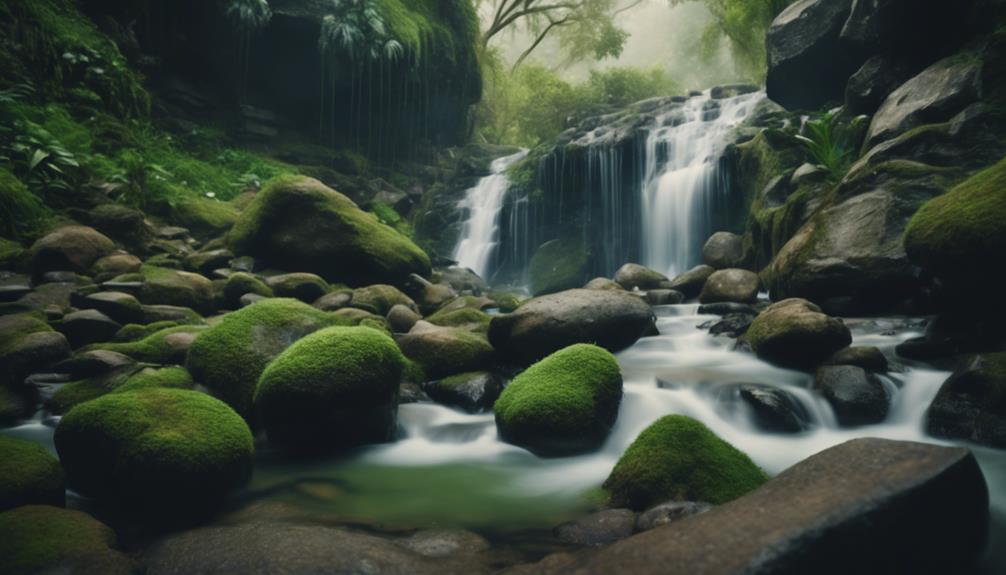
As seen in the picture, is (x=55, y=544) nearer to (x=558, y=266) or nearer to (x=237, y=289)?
(x=237, y=289)

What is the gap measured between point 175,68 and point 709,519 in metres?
18.7

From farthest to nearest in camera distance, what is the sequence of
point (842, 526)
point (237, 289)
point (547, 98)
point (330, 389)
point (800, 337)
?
1. point (547, 98)
2. point (237, 289)
3. point (800, 337)
4. point (330, 389)
5. point (842, 526)

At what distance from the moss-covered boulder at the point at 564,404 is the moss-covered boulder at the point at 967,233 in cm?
313

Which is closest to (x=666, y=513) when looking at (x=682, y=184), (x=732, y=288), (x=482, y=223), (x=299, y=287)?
(x=732, y=288)

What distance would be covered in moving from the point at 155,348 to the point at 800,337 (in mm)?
6871

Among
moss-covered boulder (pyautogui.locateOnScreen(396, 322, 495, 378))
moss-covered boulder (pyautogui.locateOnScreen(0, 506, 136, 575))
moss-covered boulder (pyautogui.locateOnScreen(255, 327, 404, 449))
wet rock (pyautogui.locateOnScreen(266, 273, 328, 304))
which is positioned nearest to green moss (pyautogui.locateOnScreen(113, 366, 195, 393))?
moss-covered boulder (pyautogui.locateOnScreen(255, 327, 404, 449))

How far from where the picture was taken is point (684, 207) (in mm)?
14164

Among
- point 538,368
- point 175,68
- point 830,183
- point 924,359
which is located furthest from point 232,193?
point 924,359

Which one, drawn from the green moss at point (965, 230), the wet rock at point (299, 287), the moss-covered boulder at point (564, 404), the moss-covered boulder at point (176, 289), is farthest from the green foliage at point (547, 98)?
the moss-covered boulder at point (564, 404)

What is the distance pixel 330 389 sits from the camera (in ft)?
14.2

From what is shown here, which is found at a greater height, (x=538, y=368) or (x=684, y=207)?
(x=684, y=207)

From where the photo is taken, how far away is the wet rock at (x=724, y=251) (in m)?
11.1

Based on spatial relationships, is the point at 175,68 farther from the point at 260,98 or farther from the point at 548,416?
the point at 548,416

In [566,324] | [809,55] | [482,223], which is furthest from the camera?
[482,223]
